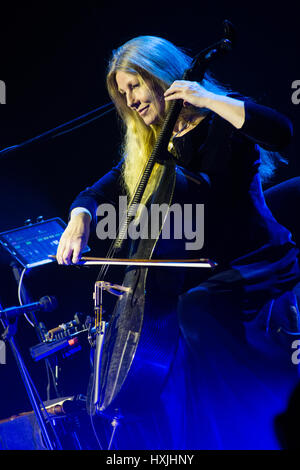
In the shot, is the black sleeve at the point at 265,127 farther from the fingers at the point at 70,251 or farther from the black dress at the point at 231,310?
the fingers at the point at 70,251

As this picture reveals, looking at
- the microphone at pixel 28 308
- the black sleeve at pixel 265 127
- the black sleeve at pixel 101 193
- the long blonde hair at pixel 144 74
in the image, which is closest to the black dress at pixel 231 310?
the black sleeve at pixel 265 127

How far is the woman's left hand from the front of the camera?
143cm

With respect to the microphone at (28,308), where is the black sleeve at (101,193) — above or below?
above

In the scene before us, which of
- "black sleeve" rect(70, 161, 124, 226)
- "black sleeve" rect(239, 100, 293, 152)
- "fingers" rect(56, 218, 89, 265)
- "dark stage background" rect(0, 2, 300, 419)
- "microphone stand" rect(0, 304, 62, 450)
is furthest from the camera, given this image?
"dark stage background" rect(0, 2, 300, 419)

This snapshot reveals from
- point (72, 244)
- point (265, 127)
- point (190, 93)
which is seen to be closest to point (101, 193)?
point (72, 244)

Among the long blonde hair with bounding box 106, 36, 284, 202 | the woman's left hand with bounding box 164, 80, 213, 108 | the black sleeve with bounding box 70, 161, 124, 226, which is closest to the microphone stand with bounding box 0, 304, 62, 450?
the black sleeve with bounding box 70, 161, 124, 226

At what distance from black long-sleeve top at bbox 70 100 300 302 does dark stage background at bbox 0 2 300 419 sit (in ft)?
2.40

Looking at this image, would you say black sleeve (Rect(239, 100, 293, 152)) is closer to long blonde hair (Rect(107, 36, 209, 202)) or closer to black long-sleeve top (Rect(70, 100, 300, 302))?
black long-sleeve top (Rect(70, 100, 300, 302))

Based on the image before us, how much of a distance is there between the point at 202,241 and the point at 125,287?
0.31m

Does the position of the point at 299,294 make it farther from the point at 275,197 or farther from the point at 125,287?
the point at 125,287

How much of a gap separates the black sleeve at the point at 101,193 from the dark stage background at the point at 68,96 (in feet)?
1.78

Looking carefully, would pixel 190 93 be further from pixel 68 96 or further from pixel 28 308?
pixel 68 96

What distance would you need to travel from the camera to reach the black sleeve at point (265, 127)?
A: 4.54ft

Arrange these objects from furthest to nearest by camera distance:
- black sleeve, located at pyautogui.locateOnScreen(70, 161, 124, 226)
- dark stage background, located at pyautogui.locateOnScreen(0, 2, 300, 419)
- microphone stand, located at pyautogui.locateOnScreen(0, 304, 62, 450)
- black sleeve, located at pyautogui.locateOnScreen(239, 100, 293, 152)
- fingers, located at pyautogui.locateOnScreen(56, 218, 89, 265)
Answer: dark stage background, located at pyautogui.locateOnScreen(0, 2, 300, 419)
black sleeve, located at pyautogui.locateOnScreen(70, 161, 124, 226)
fingers, located at pyautogui.locateOnScreen(56, 218, 89, 265)
microphone stand, located at pyautogui.locateOnScreen(0, 304, 62, 450)
black sleeve, located at pyautogui.locateOnScreen(239, 100, 293, 152)
